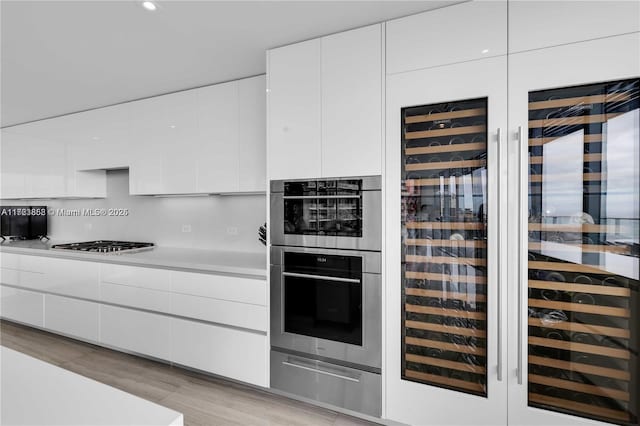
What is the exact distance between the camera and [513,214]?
5.41 ft

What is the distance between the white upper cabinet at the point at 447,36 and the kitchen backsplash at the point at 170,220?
1736 mm

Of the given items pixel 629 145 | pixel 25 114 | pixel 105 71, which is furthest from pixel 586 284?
pixel 25 114

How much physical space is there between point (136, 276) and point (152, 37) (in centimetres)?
189

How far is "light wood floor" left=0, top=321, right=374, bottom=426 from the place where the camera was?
212 centimetres

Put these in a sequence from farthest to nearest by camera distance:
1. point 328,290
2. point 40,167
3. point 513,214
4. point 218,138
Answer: point 40,167, point 218,138, point 328,290, point 513,214

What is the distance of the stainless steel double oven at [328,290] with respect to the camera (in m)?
1.96

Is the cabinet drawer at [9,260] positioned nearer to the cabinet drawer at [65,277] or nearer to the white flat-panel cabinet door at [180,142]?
the cabinet drawer at [65,277]

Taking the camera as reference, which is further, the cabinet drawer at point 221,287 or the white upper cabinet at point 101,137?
the white upper cabinet at point 101,137

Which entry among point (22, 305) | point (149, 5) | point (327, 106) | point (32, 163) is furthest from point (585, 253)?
point (32, 163)

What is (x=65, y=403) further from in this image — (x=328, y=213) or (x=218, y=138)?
(x=218, y=138)

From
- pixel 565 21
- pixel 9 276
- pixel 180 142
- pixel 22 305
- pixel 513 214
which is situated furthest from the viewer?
pixel 9 276

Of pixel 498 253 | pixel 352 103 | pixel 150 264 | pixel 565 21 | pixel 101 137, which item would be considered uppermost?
pixel 565 21

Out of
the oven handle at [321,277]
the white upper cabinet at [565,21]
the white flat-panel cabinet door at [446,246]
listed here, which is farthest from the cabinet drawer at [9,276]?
the white upper cabinet at [565,21]

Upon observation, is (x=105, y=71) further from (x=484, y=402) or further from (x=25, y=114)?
(x=484, y=402)
